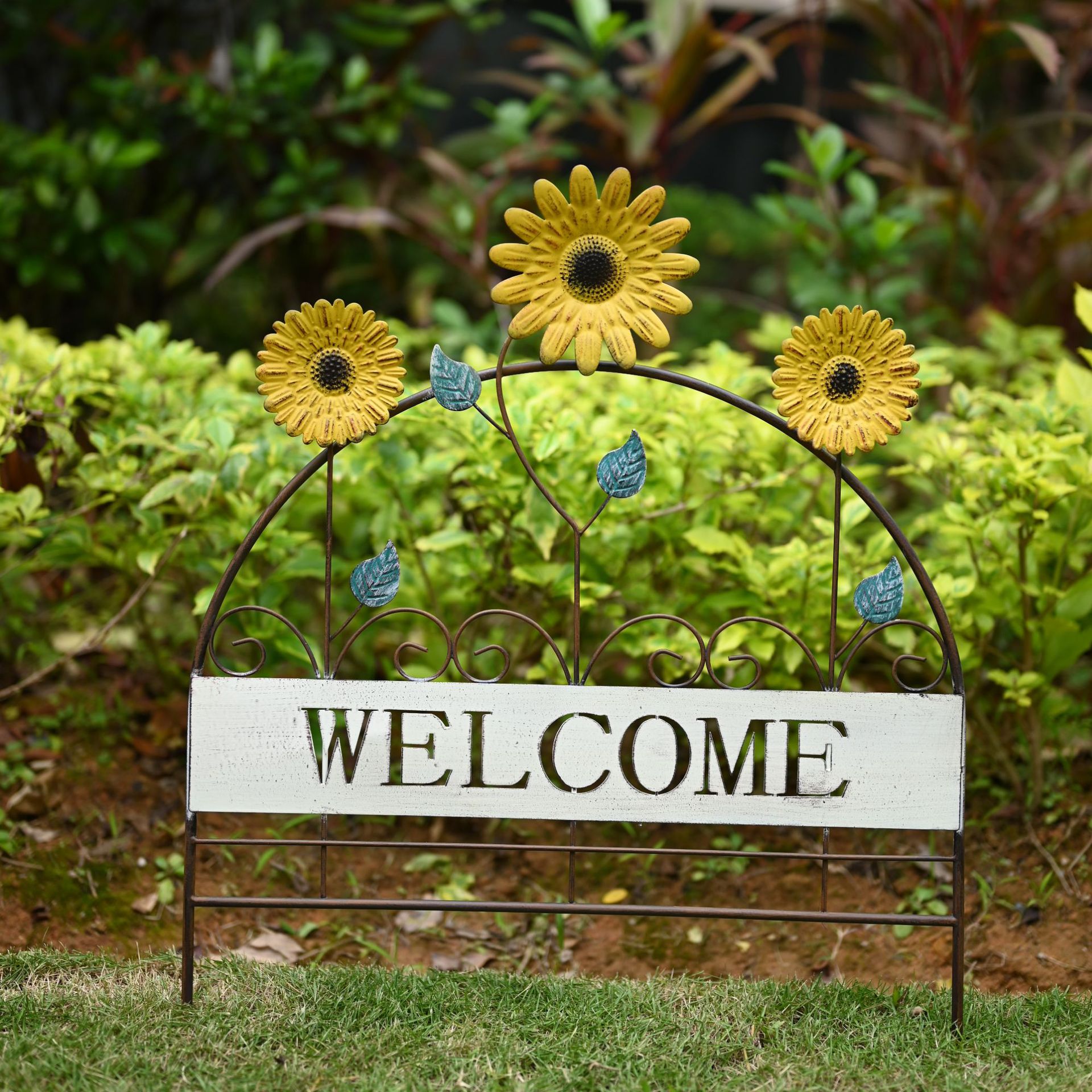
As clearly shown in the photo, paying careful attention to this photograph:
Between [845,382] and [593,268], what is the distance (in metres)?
0.47

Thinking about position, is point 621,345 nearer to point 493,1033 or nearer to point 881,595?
point 881,595

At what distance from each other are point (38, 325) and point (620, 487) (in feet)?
9.92

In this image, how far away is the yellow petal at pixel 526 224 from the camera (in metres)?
1.71

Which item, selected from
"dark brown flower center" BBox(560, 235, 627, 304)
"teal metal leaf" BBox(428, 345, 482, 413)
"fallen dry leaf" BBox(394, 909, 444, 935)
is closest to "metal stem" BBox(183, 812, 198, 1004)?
"fallen dry leaf" BBox(394, 909, 444, 935)

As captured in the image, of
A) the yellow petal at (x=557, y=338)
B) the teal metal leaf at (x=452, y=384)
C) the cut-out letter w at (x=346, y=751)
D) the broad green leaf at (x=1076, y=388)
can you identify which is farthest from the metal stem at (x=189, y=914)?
the broad green leaf at (x=1076, y=388)

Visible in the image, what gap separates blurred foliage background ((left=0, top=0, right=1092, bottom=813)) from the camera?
2.28m

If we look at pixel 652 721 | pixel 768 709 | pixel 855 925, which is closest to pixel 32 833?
pixel 652 721

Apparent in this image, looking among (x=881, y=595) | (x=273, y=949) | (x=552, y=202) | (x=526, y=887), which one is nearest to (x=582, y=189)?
(x=552, y=202)

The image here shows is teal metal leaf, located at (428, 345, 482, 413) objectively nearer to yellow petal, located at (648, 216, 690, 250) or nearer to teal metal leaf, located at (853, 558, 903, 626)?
yellow petal, located at (648, 216, 690, 250)

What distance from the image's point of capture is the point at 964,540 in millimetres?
2387

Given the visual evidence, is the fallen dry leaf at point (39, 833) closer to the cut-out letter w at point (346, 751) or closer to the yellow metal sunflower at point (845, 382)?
the cut-out letter w at point (346, 751)

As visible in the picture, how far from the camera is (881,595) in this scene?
186 centimetres

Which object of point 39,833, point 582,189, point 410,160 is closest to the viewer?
point 582,189

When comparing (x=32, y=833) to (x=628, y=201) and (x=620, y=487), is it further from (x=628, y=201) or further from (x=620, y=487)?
(x=628, y=201)
